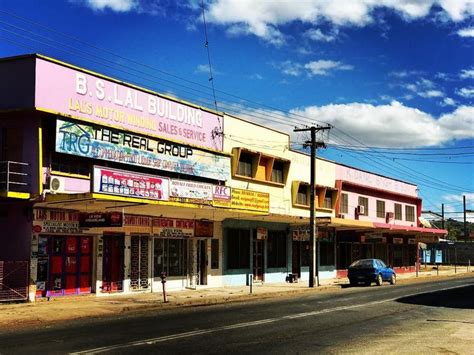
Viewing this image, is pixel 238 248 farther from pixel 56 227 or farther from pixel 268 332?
pixel 268 332

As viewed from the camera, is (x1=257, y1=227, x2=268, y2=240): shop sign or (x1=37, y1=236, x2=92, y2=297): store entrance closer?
(x1=37, y1=236, x2=92, y2=297): store entrance

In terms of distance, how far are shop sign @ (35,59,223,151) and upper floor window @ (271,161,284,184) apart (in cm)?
627

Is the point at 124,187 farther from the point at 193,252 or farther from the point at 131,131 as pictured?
the point at 193,252

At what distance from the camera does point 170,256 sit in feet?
89.9

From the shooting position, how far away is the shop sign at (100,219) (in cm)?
2031

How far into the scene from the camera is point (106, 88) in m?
23.1

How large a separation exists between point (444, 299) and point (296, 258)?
15.5 meters

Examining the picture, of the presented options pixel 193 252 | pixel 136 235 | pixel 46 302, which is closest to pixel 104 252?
pixel 136 235

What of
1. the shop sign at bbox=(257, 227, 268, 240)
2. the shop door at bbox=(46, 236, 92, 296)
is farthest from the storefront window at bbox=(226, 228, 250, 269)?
the shop door at bbox=(46, 236, 92, 296)

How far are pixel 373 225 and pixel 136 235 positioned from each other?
20.9 metres

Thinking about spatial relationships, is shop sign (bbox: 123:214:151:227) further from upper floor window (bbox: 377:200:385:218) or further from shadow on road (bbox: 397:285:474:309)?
upper floor window (bbox: 377:200:385:218)

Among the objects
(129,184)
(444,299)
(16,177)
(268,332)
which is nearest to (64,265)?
(16,177)

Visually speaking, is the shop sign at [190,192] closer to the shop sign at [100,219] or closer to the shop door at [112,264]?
the shop sign at [100,219]

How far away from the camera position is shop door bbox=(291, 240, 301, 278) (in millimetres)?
37344
